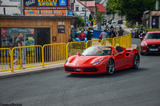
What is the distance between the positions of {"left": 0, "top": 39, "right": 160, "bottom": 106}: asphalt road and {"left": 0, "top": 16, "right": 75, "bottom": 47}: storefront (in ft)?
23.5

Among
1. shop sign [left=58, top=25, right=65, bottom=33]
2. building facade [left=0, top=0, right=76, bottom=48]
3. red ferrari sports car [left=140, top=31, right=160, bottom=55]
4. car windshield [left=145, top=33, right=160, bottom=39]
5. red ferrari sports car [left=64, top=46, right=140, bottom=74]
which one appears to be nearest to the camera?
red ferrari sports car [left=64, top=46, right=140, bottom=74]

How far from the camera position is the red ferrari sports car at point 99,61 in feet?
36.9

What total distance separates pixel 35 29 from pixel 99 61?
29.4ft

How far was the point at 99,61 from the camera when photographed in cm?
1129

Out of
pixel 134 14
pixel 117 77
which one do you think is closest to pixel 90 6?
pixel 134 14

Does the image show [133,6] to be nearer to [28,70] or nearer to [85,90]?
[28,70]

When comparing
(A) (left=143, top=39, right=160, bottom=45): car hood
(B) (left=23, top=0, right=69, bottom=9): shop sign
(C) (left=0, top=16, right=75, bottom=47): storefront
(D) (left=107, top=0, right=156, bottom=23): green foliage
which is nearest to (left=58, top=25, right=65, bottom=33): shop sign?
(C) (left=0, top=16, right=75, bottom=47): storefront

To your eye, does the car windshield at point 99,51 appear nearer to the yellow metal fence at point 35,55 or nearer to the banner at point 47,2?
the yellow metal fence at point 35,55

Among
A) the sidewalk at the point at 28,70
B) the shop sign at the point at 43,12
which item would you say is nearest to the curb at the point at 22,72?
the sidewalk at the point at 28,70

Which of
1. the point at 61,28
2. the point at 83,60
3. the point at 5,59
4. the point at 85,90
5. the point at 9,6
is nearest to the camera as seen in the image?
the point at 85,90

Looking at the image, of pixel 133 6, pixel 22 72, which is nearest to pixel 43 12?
pixel 22 72

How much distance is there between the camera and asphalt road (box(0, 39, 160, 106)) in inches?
285

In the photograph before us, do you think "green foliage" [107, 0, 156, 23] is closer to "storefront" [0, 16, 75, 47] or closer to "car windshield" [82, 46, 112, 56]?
"storefront" [0, 16, 75, 47]

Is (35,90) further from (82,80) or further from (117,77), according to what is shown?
(117,77)
